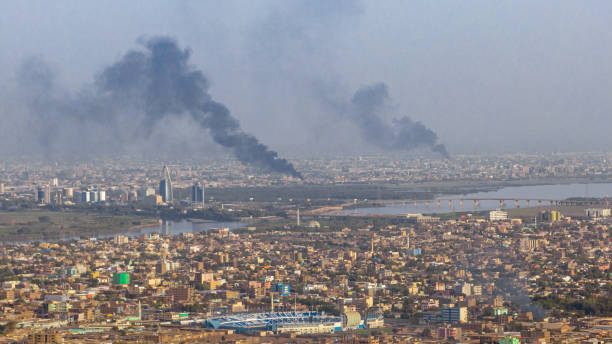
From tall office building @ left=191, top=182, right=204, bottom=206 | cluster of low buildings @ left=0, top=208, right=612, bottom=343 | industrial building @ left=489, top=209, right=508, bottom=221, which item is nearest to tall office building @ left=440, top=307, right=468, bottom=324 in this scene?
cluster of low buildings @ left=0, top=208, right=612, bottom=343

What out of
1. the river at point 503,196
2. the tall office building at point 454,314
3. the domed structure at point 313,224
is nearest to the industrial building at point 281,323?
the tall office building at point 454,314

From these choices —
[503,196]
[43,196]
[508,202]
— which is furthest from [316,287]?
[503,196]

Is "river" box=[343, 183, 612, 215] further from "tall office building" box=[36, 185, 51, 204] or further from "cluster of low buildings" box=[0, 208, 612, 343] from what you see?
"tall office building" box=[36, 185, 51, 204]

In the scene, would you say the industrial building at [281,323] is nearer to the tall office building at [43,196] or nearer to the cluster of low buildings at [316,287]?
the cluster of low buildings at [316,287]

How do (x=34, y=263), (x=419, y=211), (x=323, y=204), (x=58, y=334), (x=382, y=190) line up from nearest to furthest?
(x=58, y=334) → (x=34, y=263) → (x=419, y=211) → (x=323, y=204) → (x=382, y=190)

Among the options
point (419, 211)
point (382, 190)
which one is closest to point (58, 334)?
point (419, 211)

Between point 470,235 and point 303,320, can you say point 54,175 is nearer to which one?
point 470,235

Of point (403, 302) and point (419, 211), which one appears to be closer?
point (403, 302)
